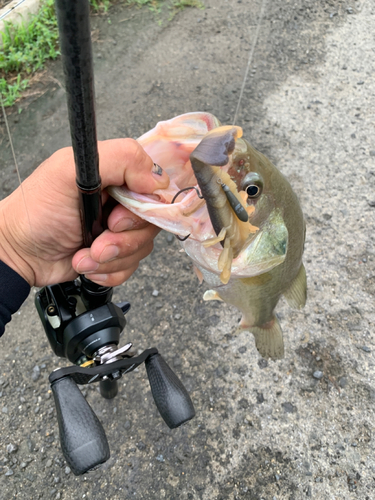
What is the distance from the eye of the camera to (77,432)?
0.95 m

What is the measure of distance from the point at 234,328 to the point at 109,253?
1.34 meters

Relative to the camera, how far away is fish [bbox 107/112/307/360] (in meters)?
0.92

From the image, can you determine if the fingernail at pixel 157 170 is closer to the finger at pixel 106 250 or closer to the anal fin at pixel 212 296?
the finger at pixel 106 250

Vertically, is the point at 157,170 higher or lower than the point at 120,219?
higher

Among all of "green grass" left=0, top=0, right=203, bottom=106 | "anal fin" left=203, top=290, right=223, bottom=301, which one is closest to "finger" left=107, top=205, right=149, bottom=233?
"anal fin" left=203, top=290, right=223, bottom=301

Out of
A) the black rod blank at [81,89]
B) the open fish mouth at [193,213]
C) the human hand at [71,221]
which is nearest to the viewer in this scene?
the black rod blank at [81,89]

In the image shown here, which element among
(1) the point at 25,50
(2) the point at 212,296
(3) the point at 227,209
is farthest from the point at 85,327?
(1) the point at 25,50

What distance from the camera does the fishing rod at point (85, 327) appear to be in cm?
66

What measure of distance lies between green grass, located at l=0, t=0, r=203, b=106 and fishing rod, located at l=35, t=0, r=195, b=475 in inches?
109

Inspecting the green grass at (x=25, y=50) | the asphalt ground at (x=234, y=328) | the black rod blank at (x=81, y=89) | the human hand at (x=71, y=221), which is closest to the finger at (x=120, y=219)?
the human hand at (x=71, y=221)

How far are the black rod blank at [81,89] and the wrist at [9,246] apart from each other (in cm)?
48

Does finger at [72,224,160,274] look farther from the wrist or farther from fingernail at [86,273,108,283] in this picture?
the wrist

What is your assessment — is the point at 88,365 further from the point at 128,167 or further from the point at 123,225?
the point at 128,167

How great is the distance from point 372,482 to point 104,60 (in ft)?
13.1
